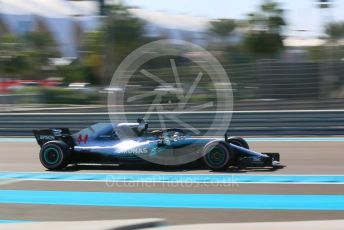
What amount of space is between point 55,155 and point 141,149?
1.62m

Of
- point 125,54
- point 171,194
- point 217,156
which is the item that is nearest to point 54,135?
point 217,156

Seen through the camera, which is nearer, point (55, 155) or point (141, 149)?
point (141, 149)

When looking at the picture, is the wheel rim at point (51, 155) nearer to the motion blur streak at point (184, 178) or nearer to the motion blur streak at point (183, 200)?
the motion blur streak at point (184, 178)

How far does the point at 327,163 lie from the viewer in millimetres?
10711

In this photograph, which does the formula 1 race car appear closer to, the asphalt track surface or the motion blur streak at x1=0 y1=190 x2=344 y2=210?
the asphalt track surface

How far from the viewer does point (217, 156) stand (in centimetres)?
965

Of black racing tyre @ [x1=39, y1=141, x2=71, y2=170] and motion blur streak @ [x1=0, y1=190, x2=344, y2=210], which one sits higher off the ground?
black racing tyre @ [x1=39, y1=141, x2=71, y2=170]

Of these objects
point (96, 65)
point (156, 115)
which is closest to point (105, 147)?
point (156, 115)

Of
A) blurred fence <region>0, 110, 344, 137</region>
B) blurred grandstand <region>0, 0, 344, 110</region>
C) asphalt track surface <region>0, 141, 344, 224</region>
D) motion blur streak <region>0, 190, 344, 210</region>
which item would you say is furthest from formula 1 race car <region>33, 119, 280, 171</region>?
blurred grandstand <region>0, 0, 344, 110</region>

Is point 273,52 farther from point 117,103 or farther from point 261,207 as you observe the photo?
point 261,207

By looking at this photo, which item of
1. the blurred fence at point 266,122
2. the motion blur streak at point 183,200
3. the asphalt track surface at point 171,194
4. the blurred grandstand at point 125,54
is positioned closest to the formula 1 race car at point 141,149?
the asphalt track surface at point 171,194

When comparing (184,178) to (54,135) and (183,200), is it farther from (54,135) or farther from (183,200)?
(54,135)

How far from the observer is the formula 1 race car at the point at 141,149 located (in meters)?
9.65

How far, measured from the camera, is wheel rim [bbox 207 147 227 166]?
9.57 metres
